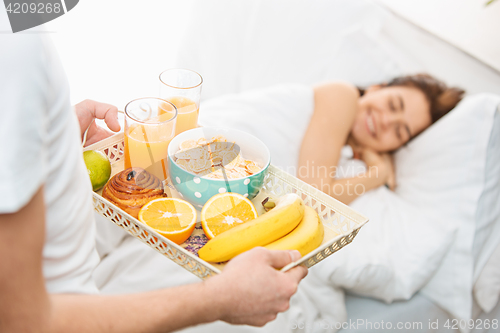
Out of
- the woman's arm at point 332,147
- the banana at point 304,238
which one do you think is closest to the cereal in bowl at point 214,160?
the banana at point 304,238

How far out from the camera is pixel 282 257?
63cm

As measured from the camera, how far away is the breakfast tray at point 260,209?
2.19ft

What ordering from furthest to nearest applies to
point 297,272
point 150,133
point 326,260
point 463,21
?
point 463,21 < point 326,260 < point 150,133 < point 297,272

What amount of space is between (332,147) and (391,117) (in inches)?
13.9

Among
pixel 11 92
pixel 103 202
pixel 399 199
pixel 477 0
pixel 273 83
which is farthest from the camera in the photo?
pixel 273 83

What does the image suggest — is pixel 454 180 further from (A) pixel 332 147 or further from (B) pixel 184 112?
(B) pixel 184 112

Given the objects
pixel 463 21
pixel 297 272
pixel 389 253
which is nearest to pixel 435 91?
pixel 463 21

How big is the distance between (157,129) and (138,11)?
0.56 meters

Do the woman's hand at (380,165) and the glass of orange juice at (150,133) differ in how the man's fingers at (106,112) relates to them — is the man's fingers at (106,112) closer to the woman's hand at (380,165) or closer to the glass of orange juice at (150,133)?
the glass of orange juice at (150,133)

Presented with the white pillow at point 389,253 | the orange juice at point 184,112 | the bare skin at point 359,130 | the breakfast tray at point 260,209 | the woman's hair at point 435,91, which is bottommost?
the white pillow at point 389,253

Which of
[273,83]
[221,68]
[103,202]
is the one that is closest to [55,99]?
[103,202]

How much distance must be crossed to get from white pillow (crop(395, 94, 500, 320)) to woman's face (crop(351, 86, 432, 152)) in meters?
0.06

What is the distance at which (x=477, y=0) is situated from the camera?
1.72 metres

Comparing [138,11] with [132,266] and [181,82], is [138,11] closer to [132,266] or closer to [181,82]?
[181,82]
